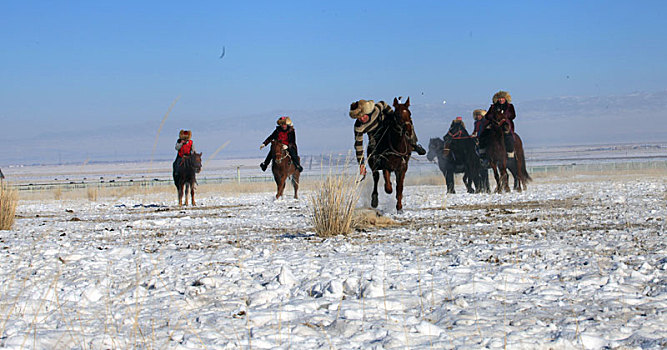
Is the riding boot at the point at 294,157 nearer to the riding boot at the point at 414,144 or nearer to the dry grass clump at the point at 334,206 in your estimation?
the riding boot at the point at 414,144

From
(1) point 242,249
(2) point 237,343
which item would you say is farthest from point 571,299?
(1) point 242,249

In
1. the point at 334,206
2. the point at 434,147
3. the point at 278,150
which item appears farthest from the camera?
the point at 434,147

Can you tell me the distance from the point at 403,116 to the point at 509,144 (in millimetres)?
7880

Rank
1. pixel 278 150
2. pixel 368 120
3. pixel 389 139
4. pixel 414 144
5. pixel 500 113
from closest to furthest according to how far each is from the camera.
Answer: pixel 368 120, pixel 389 139, pixel 414 144, pixel 500 113, pixel 278 150

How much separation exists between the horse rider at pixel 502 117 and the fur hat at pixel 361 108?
7050 mm

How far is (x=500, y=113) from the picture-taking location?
748 inches

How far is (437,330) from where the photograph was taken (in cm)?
443

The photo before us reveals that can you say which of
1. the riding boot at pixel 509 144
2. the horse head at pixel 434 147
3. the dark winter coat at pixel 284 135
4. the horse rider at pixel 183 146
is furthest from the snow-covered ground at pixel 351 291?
the horse head at pixel 434 147

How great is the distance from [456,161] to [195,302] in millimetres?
17846

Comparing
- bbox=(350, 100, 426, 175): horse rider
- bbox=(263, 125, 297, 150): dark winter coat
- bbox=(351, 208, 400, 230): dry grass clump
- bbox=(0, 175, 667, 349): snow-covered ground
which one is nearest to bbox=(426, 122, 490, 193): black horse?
bbox=(263, 125, 297, 150): dark winter coat

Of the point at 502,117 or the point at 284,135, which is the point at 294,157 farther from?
the point at 502,117

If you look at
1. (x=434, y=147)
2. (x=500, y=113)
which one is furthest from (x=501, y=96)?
(x=434, y=147)

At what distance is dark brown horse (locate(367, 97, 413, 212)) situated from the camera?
42.4ft

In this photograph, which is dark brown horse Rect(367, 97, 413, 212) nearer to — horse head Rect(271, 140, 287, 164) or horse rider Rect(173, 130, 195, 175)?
horse head Rect(271, 140, 287, 164)
